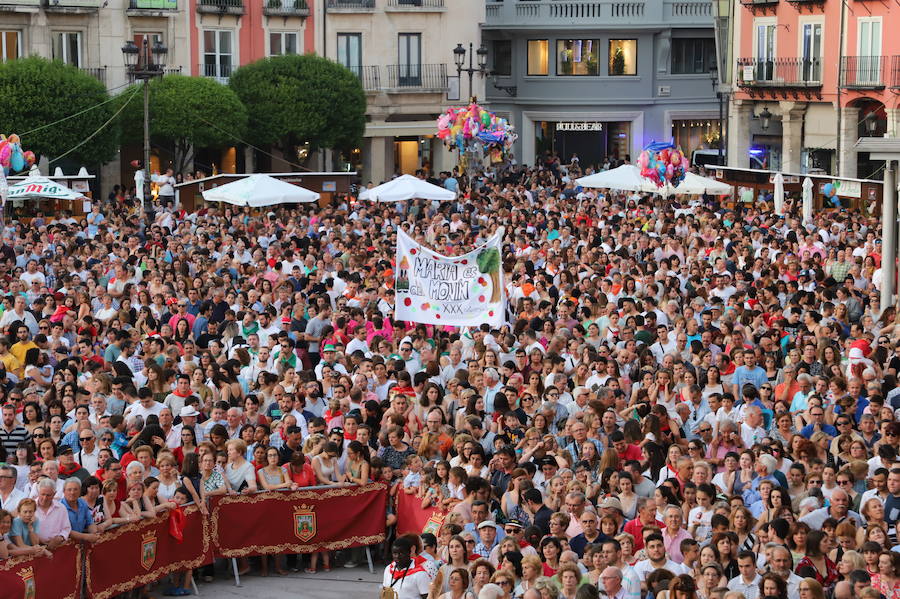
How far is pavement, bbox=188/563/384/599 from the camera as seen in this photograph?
49.9ft

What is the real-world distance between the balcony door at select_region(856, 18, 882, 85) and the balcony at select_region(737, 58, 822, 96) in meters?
1.75

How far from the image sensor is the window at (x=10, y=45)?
47750 millimetres

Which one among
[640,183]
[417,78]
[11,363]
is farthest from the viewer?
[417,78]

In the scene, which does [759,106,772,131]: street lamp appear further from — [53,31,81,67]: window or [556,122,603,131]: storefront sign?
[53,31,81,67]: window

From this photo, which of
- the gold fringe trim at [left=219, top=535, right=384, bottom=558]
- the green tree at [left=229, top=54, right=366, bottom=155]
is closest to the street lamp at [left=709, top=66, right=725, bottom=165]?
the green tree at [left=229, top=54, right=366, bottom=155]

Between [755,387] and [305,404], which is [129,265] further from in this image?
[755,387]

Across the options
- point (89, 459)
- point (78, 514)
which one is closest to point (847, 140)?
point (89, 459)

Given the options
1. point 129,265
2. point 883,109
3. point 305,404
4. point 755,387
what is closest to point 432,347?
point 305,404

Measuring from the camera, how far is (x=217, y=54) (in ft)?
172

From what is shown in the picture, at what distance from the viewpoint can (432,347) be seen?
1948 cm

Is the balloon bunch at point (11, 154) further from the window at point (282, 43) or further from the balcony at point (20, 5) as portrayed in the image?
the window at point (282, 43)

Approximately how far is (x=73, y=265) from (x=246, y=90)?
2600 cm

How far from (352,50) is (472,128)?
17433 millimetres

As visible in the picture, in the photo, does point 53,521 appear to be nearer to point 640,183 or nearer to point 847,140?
point 640,183
